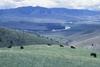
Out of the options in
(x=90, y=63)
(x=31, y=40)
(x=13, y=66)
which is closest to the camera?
(x=13, y=66)

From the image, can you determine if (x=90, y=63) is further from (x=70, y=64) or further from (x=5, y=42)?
(x=5, y=42)

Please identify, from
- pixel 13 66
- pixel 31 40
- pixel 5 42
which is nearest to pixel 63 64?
pixel 13 66

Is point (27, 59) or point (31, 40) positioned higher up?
point (27, 59)

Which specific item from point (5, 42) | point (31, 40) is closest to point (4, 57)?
point (5, 42)

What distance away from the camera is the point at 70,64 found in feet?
126

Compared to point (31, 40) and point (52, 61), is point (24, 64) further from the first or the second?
point (31, 40)

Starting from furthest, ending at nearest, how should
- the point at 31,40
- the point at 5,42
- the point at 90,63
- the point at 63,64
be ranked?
the point at 31,40 → the point at 5,42 → the point at 90,63 → the point at 63,64

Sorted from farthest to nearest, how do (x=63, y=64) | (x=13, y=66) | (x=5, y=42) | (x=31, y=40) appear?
(x=31, y=40)
(x=5, y=42)
(x=63, y=64)
(x=13, y=66)

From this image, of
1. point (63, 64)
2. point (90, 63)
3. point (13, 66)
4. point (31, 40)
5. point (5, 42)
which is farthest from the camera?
point (31, 40)

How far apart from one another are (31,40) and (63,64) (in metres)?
118

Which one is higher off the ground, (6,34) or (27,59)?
(27,59)

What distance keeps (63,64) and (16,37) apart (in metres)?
121

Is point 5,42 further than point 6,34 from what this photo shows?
No

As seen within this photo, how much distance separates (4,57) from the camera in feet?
128
